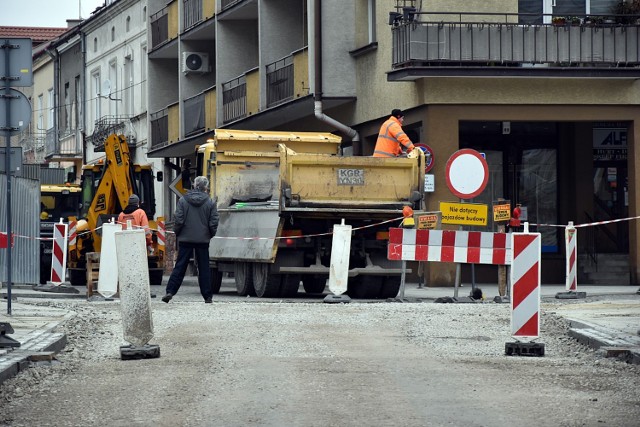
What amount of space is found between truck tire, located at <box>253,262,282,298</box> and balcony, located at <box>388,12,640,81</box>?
5780mm

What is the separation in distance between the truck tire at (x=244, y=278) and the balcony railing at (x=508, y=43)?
18.1ft

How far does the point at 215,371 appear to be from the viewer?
35.0ft

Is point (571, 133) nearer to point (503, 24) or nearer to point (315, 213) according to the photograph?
point (503, 24)

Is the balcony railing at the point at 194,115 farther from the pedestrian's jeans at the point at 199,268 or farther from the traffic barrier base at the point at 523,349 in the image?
the traffic barrier base at the point at 523,349

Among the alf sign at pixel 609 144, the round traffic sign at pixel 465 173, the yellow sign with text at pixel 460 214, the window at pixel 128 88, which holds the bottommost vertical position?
the yellow sign with text at pixel 460 214

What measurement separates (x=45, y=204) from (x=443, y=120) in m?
12.2

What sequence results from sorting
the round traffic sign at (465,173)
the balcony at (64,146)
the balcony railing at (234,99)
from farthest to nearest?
the balcony at (64,146) → the balcony railing at (234,99) → the round traffic sign at (465,173)

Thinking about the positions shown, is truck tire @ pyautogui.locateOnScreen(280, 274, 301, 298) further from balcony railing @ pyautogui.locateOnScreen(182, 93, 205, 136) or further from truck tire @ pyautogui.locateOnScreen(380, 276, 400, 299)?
balcony railing @ pyautogui.locateOnScreen(182, 93, 205, 136)

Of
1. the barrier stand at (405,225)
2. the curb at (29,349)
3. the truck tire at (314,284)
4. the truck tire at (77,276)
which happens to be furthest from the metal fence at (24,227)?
the curb at (29,349)

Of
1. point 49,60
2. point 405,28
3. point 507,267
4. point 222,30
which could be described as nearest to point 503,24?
point 405,28

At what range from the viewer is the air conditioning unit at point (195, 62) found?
41.4 metres

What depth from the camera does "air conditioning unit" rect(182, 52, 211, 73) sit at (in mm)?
41406

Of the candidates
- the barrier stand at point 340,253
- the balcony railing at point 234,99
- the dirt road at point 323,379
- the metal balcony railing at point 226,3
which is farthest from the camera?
the metal balcony railing at point 226,3

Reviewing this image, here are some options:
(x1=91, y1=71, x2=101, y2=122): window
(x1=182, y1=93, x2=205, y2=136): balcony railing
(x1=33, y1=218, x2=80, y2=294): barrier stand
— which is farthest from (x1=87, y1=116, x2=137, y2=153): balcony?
(x1=33, y1=218, x2=80, y2=294): barrier stand
